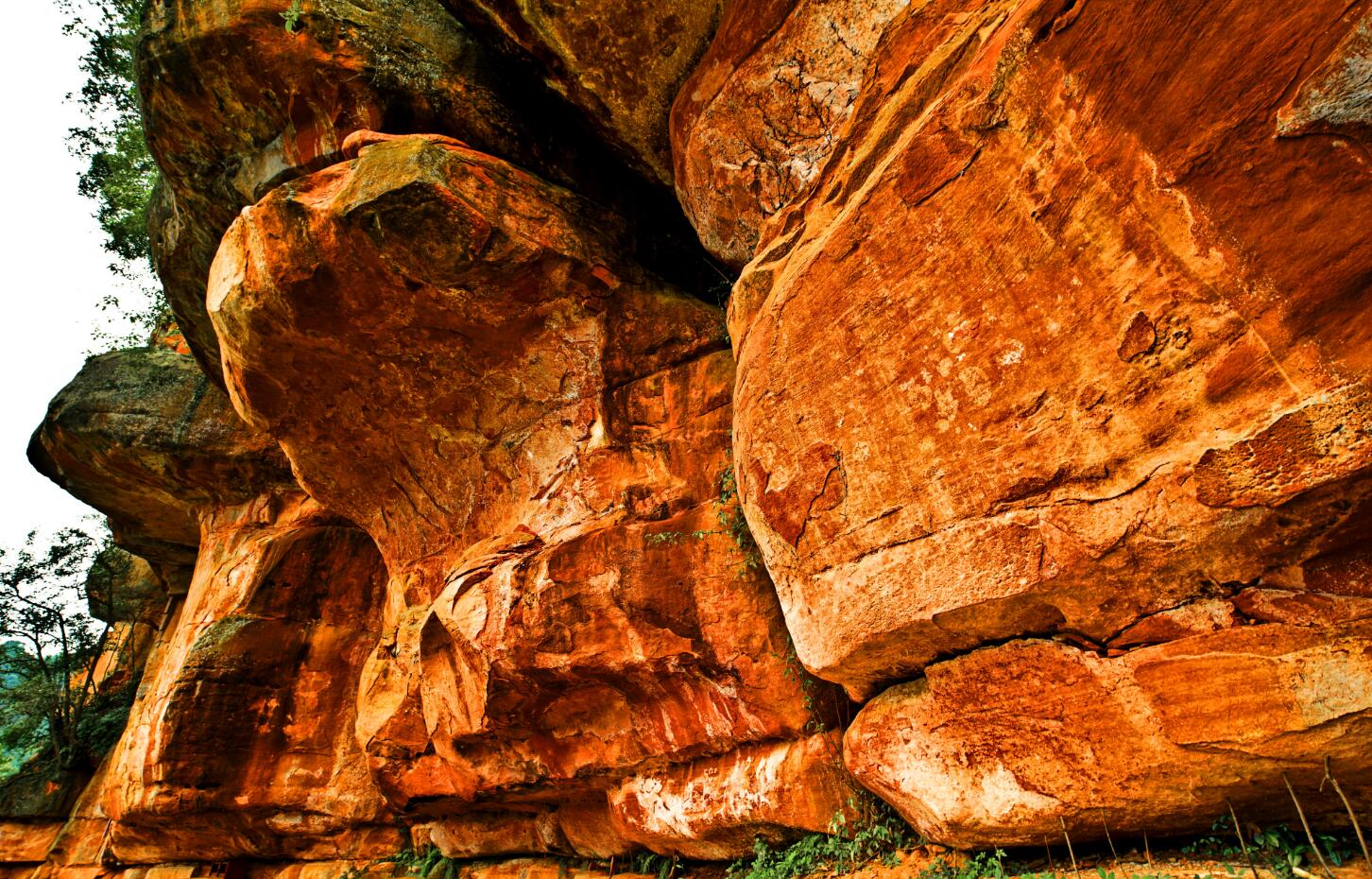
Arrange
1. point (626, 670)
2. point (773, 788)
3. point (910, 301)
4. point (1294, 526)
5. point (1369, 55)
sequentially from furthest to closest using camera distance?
point (626, 670)
point (773, 788)
point (910, 301)
point (1294, 526)
point (1369, 55)

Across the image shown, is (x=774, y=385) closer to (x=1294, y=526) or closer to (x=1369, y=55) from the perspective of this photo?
(x=1294, y=526)

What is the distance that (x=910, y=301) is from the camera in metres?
3.96

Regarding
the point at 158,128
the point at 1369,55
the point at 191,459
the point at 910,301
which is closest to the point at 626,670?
the point at 910,301

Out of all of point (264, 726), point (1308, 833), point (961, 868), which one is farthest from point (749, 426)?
point (264, 726)

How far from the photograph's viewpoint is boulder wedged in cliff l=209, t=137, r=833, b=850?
5.75m

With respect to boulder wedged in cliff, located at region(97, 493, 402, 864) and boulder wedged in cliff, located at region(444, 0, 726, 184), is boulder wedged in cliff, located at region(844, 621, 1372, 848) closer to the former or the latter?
boulder wedged in cliff, located at region(444, 0, 726, 184)

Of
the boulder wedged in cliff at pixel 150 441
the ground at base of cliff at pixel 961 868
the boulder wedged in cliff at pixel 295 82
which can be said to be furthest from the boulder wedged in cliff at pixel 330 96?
the ground at base of cliff at pixel 961 868

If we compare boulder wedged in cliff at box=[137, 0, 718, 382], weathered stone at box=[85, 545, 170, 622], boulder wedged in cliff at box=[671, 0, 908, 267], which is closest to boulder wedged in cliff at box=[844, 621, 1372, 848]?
boulder wedged in cliff at box=[671, 0, 908, 267]

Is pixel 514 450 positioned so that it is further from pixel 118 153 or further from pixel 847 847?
pixel 118 153

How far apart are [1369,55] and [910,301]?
1999 millimetres

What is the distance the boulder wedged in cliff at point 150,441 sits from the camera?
37.6 ft

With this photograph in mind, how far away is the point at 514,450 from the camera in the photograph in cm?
Result: 722

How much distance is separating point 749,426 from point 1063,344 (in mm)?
2169

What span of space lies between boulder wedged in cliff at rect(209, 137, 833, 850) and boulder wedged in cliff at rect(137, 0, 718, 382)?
1.27 metres
